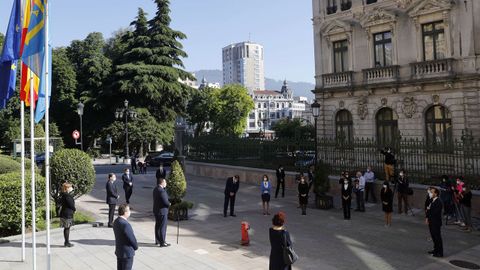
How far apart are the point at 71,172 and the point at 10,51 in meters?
5.77

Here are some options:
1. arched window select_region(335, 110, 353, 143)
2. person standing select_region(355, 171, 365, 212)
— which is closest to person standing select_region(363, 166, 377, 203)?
person standing select_region(355, 171, 365, 212)

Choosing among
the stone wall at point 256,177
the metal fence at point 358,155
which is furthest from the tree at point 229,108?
the metal fence at point 358,155

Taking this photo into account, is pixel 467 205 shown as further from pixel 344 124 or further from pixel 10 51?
pixel 344 124

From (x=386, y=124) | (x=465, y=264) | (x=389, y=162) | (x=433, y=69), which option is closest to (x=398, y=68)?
(x=433, y=69)

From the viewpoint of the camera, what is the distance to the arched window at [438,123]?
84.3 feet

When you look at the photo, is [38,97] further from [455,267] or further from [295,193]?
[295,193]

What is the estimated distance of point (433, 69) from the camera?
25781mm

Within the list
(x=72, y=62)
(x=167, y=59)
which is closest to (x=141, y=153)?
(x=167, y=59)

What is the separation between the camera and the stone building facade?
24.8 metres

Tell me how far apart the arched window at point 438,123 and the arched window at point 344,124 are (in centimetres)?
562

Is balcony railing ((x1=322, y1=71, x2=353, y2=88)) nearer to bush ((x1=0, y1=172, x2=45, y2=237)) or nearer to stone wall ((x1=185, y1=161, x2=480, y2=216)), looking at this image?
stone wall ((x1=185, y1=161, x2=480, y2=216))

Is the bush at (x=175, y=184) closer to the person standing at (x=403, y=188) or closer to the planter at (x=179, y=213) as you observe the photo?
the planter at (x=179, y=213)

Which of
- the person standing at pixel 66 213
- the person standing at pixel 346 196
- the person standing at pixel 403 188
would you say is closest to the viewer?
the person standing at pixel 66 213

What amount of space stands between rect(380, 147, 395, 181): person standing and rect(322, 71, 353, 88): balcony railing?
38.9ft
